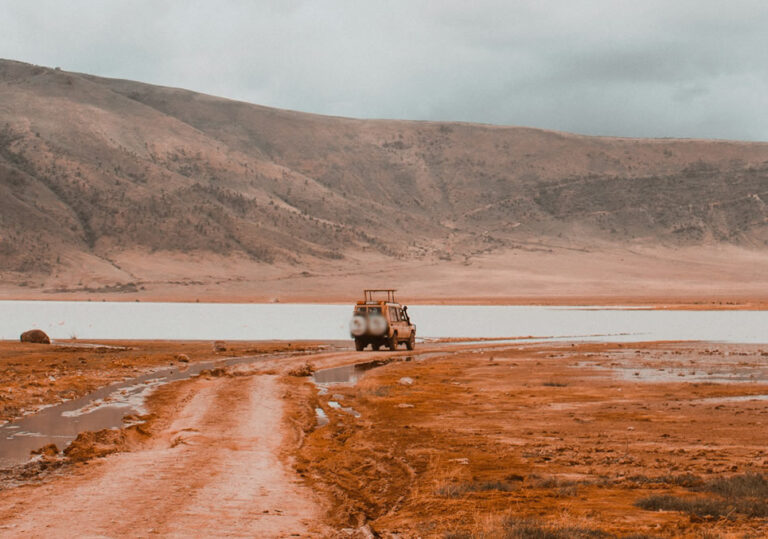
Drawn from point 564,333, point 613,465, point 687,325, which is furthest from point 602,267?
point 613,465

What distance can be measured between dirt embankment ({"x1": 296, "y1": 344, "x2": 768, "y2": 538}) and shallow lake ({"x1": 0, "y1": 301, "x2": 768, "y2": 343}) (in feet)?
99.5

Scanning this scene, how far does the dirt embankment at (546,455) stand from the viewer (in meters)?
11.1

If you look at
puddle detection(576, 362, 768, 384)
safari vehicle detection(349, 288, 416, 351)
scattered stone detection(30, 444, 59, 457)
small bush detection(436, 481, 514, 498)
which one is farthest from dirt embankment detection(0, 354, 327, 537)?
safari vehicle detection(349, 288, 416, 351)

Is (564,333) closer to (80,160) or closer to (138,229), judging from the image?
(138,229)

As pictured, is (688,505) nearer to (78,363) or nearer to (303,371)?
(303,371)

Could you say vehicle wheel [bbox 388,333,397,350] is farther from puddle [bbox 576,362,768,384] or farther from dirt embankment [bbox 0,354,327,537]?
dirt embankment [bbox 0,354,327,537]

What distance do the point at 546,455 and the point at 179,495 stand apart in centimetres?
644

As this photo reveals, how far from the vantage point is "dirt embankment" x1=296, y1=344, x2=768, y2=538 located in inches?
438

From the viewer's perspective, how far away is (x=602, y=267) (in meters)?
170

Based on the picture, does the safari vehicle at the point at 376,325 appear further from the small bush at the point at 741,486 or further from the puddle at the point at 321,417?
the small bush at the point at 741,486

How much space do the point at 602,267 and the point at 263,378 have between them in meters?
147

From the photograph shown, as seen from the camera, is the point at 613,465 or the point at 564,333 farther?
the point at 564,333

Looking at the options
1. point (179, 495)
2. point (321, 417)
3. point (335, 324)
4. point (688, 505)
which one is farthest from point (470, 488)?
point (335, 324)

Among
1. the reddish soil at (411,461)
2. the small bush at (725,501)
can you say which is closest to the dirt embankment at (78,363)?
the reddish soil at (411,461)
